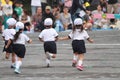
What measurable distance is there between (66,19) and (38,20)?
4.32 ft

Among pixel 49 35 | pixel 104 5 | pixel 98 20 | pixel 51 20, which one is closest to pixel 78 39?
pixel 49 35

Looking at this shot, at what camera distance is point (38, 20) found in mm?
26812

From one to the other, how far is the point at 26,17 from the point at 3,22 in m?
1.30

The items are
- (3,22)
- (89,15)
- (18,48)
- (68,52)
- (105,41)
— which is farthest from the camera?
(89,15)

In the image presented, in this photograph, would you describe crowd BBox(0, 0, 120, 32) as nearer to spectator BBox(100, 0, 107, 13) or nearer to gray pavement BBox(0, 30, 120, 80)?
spectator BBox(100, 0, 107, 13)

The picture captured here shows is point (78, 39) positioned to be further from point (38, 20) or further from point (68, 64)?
point (38, 20)

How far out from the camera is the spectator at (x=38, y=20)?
85.1 ft

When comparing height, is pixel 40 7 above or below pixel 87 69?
above

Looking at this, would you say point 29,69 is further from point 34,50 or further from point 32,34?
point 32,34

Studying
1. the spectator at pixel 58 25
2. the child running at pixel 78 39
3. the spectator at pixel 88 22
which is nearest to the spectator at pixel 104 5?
the spectator at pixel 88 22

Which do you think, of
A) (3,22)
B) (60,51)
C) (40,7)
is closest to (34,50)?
(60,51)

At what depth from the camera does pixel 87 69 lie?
16156 mm

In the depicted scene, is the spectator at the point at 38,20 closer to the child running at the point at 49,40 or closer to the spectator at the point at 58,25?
the spectator at the point at 58,25

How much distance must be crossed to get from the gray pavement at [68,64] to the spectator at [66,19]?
3173 millimetres
